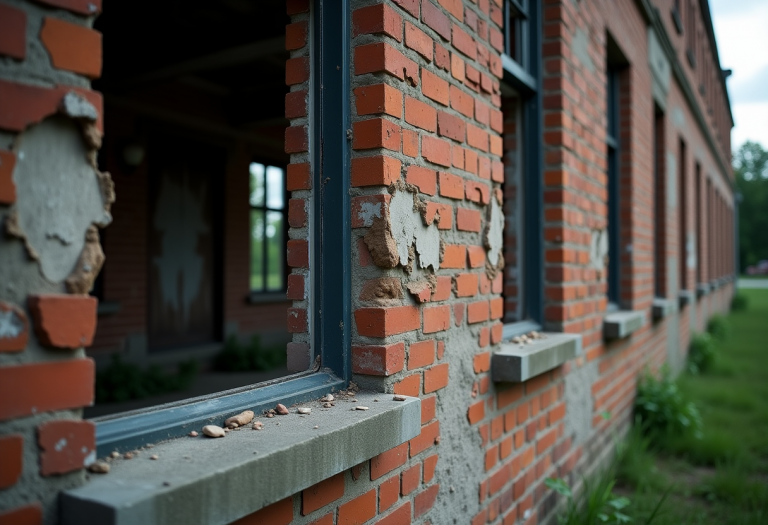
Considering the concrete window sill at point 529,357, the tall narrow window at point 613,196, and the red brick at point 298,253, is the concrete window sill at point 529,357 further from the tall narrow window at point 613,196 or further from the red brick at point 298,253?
the tall narrow window at point 613,196

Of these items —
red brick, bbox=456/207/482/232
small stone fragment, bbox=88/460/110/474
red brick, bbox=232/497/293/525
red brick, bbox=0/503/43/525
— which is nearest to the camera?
red brick, bbox=0/503/43/525

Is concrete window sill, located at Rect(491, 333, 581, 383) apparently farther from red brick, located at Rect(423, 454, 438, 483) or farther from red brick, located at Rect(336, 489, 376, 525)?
red brick, located at Rect(336, 489, 376, 525)

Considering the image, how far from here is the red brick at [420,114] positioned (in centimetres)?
187

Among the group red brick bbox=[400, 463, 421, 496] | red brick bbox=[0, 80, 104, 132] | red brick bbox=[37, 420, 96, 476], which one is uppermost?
red brick bbox=[0, 80, 104, 132]

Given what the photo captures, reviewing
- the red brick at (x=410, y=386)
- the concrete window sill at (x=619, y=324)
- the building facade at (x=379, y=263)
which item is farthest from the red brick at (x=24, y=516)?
the concrete window sill at (x=619, y=324)

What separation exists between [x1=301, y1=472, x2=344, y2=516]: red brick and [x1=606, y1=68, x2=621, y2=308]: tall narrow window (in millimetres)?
4034

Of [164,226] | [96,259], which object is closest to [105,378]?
[164,226]

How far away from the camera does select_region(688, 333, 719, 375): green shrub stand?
8289mm

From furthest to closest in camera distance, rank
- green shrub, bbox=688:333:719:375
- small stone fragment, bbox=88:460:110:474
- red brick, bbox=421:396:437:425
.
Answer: green shrub, bbox=688:333:719:375 < red brick, bbox=421:396:437:425 < small stone fragment, bbox=88:460:110:474

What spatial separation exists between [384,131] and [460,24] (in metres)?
0.75

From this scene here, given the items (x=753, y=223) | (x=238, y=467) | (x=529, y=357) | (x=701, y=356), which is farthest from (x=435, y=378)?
(x=753, y=223)

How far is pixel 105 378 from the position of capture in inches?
225

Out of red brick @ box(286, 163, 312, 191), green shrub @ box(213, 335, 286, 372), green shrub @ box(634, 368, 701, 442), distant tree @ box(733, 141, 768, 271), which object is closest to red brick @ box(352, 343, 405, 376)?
red brick @ box(286, 163, 312, 191)

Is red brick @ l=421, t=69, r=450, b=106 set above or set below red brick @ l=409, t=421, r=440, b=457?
above
